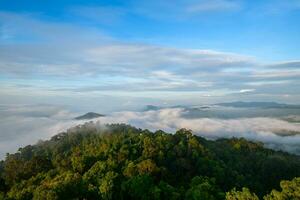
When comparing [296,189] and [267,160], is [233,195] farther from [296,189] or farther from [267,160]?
[267,160]

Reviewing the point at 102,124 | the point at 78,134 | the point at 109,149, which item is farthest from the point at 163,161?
the point at 102,124

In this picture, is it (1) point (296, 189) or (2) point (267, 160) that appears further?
(2) point (267, 160)

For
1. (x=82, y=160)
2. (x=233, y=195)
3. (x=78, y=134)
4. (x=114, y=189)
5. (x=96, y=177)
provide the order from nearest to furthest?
(x=233, y=195), (x=114, y=189), (x=96, y=177), (x=82, y=160), (x=78, y=134)

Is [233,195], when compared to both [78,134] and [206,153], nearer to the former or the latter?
[206,153]

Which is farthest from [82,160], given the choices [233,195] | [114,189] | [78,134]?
[78,134]

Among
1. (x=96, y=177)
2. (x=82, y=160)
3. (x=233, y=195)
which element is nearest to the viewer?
(x=233, y=195)

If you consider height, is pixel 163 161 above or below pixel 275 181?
above
